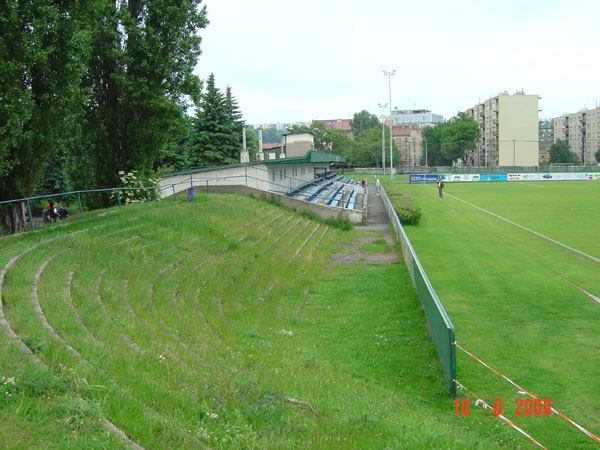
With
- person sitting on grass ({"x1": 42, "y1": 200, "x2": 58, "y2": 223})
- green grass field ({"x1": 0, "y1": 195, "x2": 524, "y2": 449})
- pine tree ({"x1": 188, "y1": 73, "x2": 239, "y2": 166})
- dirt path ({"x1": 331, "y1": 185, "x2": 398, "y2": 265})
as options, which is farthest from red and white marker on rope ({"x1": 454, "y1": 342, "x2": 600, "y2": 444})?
pine tree ({"x1": 188, "y1": 73, "x2": 239, "y2": 166})

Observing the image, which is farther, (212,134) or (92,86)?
(212,134)

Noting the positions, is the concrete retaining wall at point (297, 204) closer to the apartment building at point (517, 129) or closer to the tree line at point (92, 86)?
the tree line at point (92, 86)

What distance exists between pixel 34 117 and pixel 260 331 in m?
8.97

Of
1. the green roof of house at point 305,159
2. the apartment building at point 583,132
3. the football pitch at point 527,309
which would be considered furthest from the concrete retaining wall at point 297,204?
the apartment building at point 583,132

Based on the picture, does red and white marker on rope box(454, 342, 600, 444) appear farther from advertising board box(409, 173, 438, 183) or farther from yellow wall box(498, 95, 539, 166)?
yellow wall box(498, 95, 539, 166)

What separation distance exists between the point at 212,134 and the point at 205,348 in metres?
45.7

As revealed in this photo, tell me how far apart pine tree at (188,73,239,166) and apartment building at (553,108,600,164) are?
13714 cm

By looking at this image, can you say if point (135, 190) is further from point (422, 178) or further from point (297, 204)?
point (422, 178)

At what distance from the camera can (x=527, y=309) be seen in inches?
554

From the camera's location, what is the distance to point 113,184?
23.7 meters

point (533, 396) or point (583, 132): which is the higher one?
point (583, 132)

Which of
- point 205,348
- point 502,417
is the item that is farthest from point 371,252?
point 502,417

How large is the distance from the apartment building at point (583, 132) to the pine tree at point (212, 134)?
137140 mm

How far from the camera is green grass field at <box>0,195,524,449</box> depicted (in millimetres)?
5418
